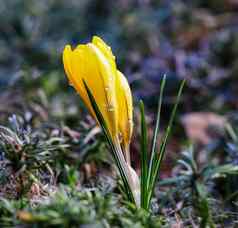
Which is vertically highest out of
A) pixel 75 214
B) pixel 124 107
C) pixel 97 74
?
pixel 97 74

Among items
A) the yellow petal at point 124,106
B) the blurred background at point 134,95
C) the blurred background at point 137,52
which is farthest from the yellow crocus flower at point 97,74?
the blurred background at point 137,52

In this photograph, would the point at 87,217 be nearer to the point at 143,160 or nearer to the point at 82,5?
the point at 143,160

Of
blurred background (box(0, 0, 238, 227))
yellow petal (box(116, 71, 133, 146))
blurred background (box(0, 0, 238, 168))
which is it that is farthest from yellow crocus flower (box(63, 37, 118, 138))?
blurred background (box(0, 0, 238, 168))

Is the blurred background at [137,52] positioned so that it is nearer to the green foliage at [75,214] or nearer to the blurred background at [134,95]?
the blurred background at [134,95]

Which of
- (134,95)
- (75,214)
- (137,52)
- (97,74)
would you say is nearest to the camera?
(75,214)

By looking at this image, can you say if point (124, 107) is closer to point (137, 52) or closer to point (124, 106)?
point (124, 106)

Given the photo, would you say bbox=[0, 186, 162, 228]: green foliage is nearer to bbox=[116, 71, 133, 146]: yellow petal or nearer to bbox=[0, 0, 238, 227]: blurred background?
bbox=[0, 0, 238, 227]: blurred background

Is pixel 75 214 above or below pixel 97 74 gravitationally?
below

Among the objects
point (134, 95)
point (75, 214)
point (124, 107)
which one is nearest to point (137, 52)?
point (134, 95)
